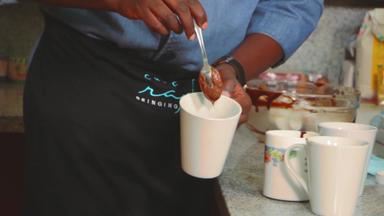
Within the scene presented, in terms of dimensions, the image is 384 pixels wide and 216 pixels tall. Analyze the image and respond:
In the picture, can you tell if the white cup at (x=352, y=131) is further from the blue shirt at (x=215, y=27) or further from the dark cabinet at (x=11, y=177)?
the dark cabinet at (x=11, y=177)

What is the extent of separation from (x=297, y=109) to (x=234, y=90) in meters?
0.37

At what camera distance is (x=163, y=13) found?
2.64 ft

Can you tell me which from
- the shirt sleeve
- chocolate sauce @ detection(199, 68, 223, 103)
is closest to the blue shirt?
the shirt sleeve

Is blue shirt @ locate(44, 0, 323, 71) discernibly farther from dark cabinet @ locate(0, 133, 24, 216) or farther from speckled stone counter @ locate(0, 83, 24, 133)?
dark cabinet @ locate(0, 133, 24, 216)

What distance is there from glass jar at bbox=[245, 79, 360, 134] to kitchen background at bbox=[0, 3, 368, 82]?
559mm

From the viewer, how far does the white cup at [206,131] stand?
816 millimetres

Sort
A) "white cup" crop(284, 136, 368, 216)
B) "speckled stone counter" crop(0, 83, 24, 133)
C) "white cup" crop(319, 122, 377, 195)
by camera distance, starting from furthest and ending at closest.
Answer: "speckled stone counter" crop(0, 83, 24, 133) → "white cup" crop(319, 122, 377, 195) → "white cup" crop(284, 136, 368, 216)

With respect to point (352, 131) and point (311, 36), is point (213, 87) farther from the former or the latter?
point (311, 36)

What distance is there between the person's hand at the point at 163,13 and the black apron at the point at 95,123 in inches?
7.6

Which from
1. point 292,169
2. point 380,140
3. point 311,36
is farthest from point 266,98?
point 311,36

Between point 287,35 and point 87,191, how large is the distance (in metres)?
0.43

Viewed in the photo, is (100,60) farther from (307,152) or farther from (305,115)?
(305,115)

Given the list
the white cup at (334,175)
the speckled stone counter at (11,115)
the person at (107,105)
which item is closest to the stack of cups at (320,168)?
the white cup at (334,175)

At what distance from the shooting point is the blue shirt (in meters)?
0.97
